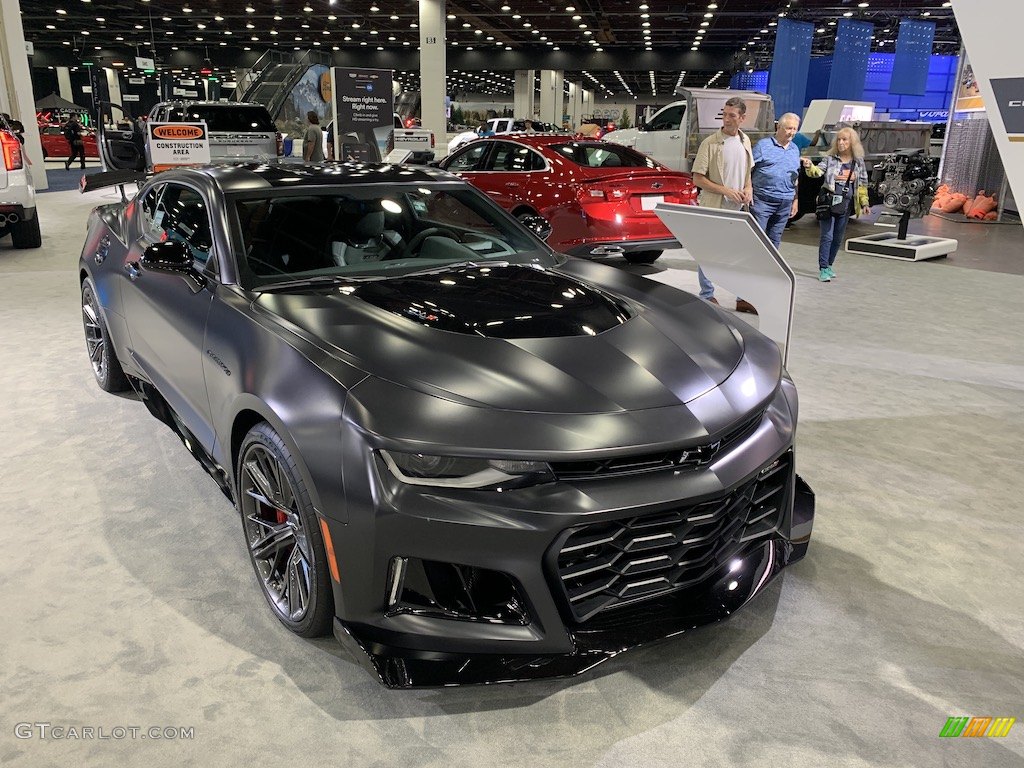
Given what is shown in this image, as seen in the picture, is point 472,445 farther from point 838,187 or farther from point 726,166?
point 838,187

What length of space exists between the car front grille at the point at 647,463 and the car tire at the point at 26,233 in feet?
31.5

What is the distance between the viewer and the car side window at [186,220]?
9.96 feet

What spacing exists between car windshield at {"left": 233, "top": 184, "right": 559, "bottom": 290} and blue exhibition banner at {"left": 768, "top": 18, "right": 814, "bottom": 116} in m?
28.6

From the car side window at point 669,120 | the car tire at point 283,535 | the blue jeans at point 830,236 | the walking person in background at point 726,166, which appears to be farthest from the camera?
the car side window at point 669,120

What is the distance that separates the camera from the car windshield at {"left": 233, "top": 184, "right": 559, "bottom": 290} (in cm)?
293

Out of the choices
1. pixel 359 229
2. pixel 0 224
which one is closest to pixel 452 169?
pixel 0 224

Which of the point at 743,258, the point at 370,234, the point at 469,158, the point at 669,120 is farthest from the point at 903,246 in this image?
the point at 370,234

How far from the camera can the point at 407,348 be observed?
2.27 meters

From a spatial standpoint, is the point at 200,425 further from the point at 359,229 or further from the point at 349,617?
the point at 349,617

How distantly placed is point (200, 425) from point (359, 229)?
3.20ft

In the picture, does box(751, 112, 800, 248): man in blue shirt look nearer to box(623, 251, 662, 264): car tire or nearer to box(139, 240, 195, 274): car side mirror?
box(623, 251, 662, 264): car tire

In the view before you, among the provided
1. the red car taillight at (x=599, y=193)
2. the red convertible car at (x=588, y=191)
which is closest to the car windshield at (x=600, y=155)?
the red convertible car at (x=588, y=191)

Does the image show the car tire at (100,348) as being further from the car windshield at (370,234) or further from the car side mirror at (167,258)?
the car windshield at (370,234)

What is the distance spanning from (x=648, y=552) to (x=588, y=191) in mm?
6063
